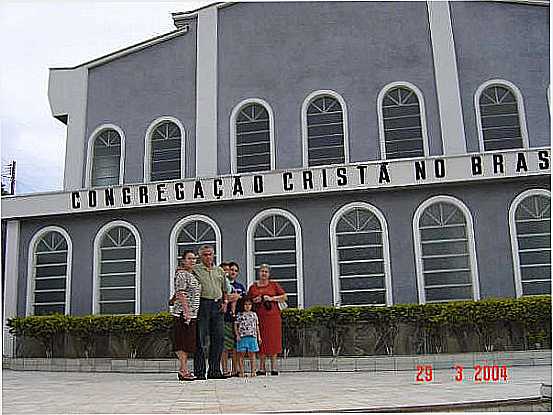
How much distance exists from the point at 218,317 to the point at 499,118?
311 inches

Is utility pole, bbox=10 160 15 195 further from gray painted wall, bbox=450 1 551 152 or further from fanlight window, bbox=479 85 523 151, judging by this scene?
fanlight window, bbox=479 85 523 151

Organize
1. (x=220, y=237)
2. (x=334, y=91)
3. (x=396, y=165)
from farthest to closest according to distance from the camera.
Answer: (x=334, y=91)
(x=220, y=237)
(x=396, y=165)

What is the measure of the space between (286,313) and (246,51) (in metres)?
6.28

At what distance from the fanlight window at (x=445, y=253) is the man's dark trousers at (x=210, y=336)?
14.3 ft

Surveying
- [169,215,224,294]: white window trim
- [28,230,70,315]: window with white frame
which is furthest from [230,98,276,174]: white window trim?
[28,230,70,315]: window with white frame

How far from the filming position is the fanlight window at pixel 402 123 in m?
12.8

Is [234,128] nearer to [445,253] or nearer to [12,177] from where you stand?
[445,253]

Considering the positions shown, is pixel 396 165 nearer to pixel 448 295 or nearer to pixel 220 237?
pixel 448 295

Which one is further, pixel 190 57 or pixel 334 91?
pixel 190 57

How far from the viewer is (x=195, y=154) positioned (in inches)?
533

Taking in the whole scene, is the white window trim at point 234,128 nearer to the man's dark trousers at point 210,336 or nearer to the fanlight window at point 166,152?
the fanlight window at point 166,152

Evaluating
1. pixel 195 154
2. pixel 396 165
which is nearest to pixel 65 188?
pixel 195 154

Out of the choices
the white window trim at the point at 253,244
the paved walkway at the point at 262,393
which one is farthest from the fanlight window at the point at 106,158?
the paved walkway at the point at 262,393

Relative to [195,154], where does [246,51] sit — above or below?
above
